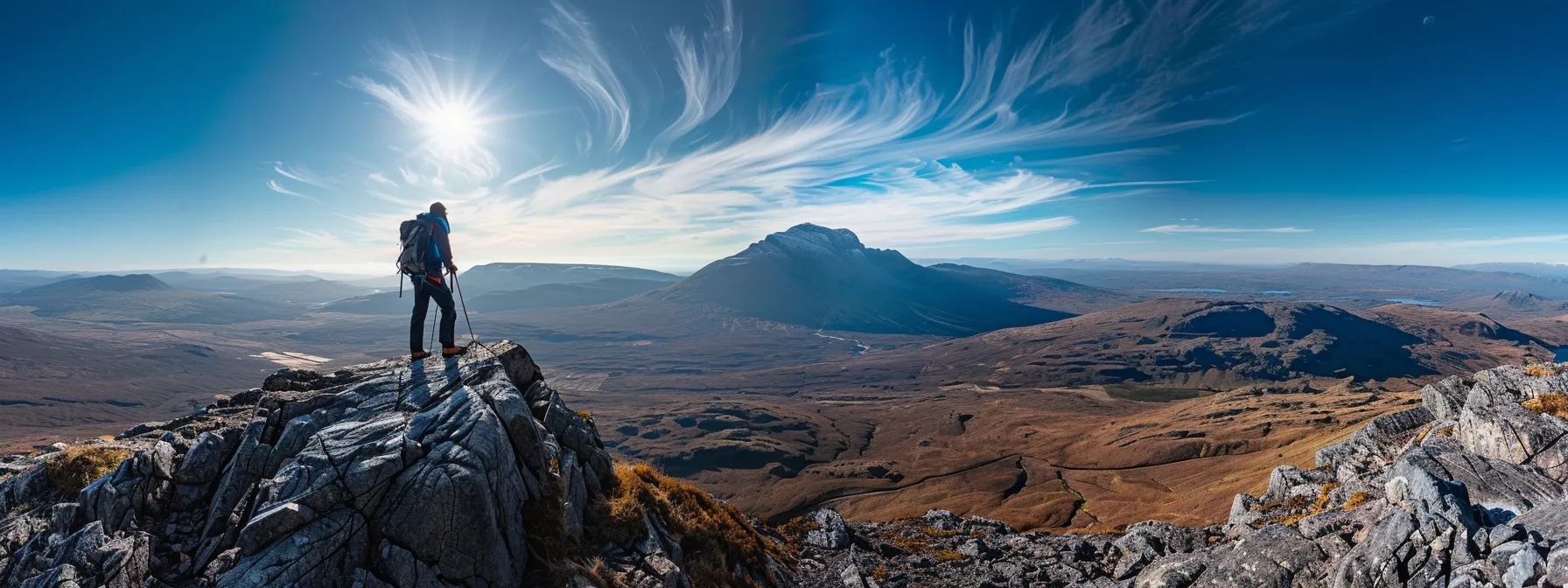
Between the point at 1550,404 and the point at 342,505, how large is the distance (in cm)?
3641

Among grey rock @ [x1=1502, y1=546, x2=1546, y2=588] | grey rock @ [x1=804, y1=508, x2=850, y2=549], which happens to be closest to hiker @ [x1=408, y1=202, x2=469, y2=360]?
grey rock @ [x1=804, y1=508, x2=850, y2=549]

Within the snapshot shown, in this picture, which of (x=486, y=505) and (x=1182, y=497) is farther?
(x=1182, y=497)

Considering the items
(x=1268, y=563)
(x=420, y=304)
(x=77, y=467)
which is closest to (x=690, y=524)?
(x=420, y=304)

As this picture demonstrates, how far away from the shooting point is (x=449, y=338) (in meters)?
15.8

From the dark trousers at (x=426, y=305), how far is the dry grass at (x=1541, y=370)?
4155 cm

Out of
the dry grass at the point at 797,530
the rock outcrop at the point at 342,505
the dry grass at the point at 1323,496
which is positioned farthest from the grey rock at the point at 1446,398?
the rock outcrop at the point at 342,505

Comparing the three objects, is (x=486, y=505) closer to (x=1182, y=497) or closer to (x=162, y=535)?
→ (x=162, y=535)

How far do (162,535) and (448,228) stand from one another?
27.0 ft

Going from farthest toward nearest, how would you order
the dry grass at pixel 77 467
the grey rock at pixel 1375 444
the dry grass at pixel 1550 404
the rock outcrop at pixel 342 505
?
1. the grey rock at pixel 1375 444
2. the dry grass at pixel 1550 404
3. the dry grass at pixel 77 467
4. the rock outcrop at pixel 342 505

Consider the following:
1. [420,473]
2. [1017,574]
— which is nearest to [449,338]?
[420,473]

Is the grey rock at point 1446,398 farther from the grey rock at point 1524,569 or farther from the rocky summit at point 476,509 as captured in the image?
the grey rock at point 1524,569

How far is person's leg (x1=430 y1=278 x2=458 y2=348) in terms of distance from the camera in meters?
14.6

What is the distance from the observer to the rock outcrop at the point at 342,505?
9.29 m

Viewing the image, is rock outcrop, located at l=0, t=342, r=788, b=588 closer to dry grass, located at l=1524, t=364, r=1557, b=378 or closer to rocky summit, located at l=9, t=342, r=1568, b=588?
rocky summit, located at l=9, t=342, r=1568, b=588
